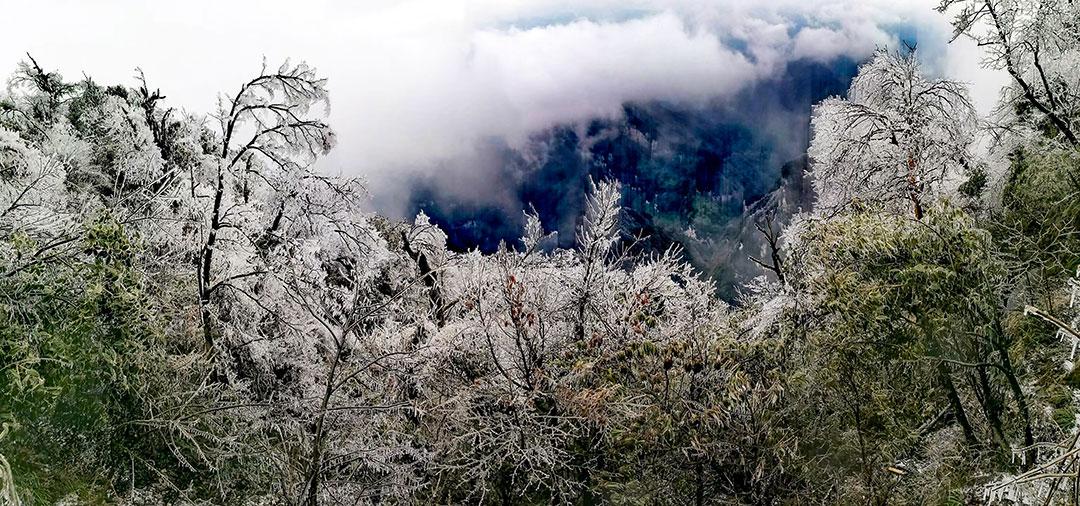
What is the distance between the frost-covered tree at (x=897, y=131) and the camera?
13758 millimetres

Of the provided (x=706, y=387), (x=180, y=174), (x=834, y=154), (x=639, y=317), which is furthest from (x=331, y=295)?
(x=834, y=154)

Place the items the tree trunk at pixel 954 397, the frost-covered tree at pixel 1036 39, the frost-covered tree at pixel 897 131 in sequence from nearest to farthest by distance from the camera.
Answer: the tree trunk at pixel 954 397 → the frost-covered tree at pixel 1036 39 → the frost-covered tree at pixel 897 131

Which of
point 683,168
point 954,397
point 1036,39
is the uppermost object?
point 683,168

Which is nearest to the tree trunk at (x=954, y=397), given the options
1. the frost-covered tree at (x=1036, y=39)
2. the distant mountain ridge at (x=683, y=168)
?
the frost-covered tree at (x=1036, y=39)

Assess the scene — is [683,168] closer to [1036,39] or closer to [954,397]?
[1036,39]

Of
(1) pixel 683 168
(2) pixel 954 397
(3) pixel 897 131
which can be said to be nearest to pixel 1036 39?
(3) pixel 897 131

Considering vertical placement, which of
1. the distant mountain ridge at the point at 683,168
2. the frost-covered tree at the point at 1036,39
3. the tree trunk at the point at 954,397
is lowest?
the tree trunk at the point at 954,397

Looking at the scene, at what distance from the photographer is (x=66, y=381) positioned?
638 centimetres

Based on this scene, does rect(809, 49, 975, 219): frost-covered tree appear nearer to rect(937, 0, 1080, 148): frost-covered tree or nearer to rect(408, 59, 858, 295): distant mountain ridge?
rect(937, 0, 1080, 148): frost-covered tree

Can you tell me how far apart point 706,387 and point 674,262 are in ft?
16.6

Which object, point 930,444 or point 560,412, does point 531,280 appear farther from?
point 930,444

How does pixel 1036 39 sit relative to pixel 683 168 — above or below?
below

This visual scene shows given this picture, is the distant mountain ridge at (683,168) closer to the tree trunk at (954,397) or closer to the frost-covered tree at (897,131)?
the frost-covered tree at (897,131)

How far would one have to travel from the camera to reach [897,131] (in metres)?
14.1
